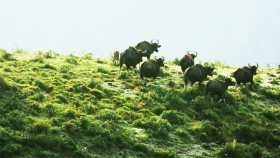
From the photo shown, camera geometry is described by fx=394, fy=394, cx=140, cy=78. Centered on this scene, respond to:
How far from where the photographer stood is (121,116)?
18766 mm

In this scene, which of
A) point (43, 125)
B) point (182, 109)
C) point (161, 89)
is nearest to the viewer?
point (43, 125)

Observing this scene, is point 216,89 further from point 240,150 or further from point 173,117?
point 240,150

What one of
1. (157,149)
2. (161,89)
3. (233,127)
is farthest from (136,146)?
(161,89)

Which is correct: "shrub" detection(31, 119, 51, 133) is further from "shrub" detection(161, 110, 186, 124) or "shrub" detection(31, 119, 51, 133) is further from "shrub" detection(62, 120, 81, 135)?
"shrub" detection(161, 110, 186, 124)

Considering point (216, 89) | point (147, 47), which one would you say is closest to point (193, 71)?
point (216, 89)

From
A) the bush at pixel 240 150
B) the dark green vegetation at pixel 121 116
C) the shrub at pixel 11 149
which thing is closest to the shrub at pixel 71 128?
the dark green vegetation at pixel 121 116

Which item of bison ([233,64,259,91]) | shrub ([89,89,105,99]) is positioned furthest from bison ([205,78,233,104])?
shrub ([89,89,105,99])

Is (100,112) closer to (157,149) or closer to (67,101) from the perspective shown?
(67,101)

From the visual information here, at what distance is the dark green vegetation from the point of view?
1496 cm

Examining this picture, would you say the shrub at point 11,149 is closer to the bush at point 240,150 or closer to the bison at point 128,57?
the bush at point 240,150

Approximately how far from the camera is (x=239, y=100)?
24047mm

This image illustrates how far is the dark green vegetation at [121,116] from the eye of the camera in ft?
49.1

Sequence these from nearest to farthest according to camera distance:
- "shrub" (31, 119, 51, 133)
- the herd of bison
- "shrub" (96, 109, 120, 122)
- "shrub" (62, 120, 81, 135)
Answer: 1. "shrub" (31, 119, 51, 133)
2. "shrub" (62, 120, 81, 135)
3. "shrub" (96, 109, 120, 122)
4. the herd of bison

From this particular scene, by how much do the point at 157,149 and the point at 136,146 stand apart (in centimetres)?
85
